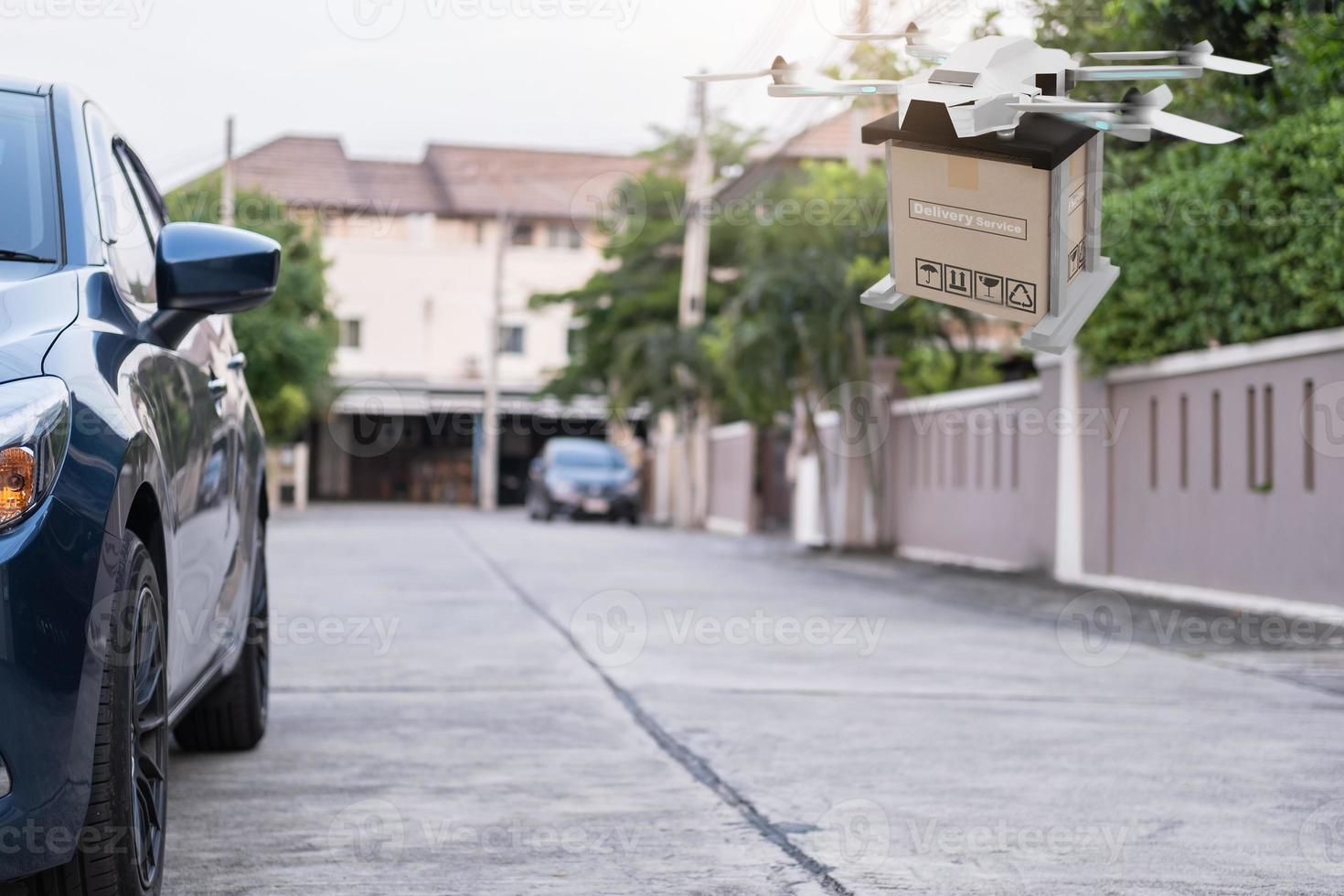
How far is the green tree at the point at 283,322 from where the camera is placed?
108 ft

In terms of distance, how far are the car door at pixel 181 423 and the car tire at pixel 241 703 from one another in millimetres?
898

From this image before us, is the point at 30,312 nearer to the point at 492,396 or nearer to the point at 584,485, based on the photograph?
the point at 584,485

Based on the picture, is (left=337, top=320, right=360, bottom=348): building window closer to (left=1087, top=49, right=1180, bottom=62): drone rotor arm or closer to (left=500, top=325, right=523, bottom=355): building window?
(left=500, top=325, right=523, bottom=355): building window

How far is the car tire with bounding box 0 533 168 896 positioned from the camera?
10.0 ft

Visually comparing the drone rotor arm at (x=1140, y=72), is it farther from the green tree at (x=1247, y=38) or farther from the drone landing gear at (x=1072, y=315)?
the green tree at (x=1247, y=38)

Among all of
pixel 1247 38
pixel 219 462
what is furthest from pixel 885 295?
pixel 1247 38

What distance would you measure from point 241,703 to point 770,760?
5.79 ft

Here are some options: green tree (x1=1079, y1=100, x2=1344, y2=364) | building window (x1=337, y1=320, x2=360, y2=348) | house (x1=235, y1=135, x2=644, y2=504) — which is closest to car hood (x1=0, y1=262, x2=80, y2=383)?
green tree (x1=1079, y1=100, x2=1344, y2=364)

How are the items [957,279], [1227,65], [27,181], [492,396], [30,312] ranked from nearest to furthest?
1. [1227,65]
2. [957,279]
3. [30,312]
4. [27,181]
5. [492,396]

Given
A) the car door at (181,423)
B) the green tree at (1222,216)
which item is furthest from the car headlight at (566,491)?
the car door at (181,423)

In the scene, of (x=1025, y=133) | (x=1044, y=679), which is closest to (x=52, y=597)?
(x=1025, y=133)

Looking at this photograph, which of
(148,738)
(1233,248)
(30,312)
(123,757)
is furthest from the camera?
(1233,248)

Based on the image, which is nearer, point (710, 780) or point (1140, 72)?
point (1140, 72)

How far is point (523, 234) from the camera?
55.8 metres
